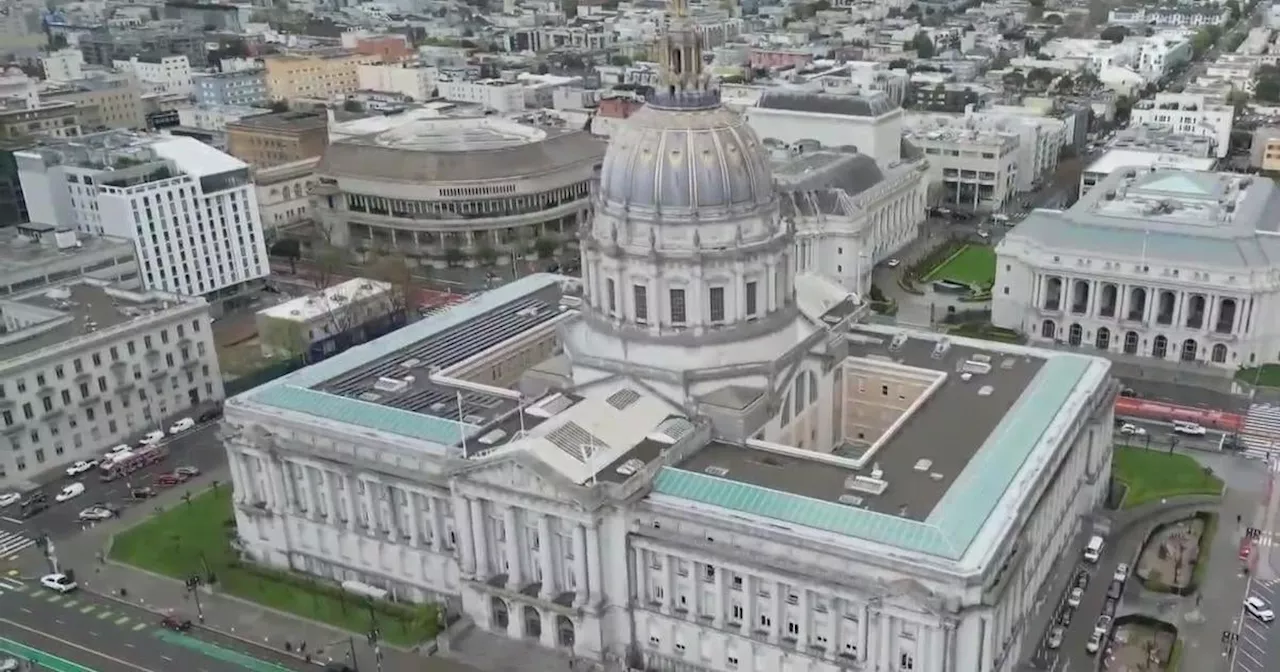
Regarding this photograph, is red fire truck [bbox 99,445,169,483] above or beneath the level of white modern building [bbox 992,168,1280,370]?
beneath

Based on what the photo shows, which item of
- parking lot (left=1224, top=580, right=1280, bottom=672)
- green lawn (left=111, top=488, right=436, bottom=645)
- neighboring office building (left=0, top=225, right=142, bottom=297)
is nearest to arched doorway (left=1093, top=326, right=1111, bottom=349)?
parking lot (left=1224, top=580, right=1280, bottom=672)

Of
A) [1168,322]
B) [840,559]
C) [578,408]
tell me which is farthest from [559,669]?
[1168,322]

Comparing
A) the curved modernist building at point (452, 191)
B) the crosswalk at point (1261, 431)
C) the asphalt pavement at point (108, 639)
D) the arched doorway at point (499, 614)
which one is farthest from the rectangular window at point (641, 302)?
the curved modernist building at point (452, 191)

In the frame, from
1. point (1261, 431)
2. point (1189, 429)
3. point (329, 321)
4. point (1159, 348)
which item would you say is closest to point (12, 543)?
point (329, 321)

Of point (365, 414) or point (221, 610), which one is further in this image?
point (365, 414)

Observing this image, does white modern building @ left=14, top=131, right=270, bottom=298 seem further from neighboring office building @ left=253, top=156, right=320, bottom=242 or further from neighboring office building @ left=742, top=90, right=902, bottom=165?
neighboring office building @ left=742, top=90, right=902, bottom=165

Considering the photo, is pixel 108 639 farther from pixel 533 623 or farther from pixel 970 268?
pixel 970 268
